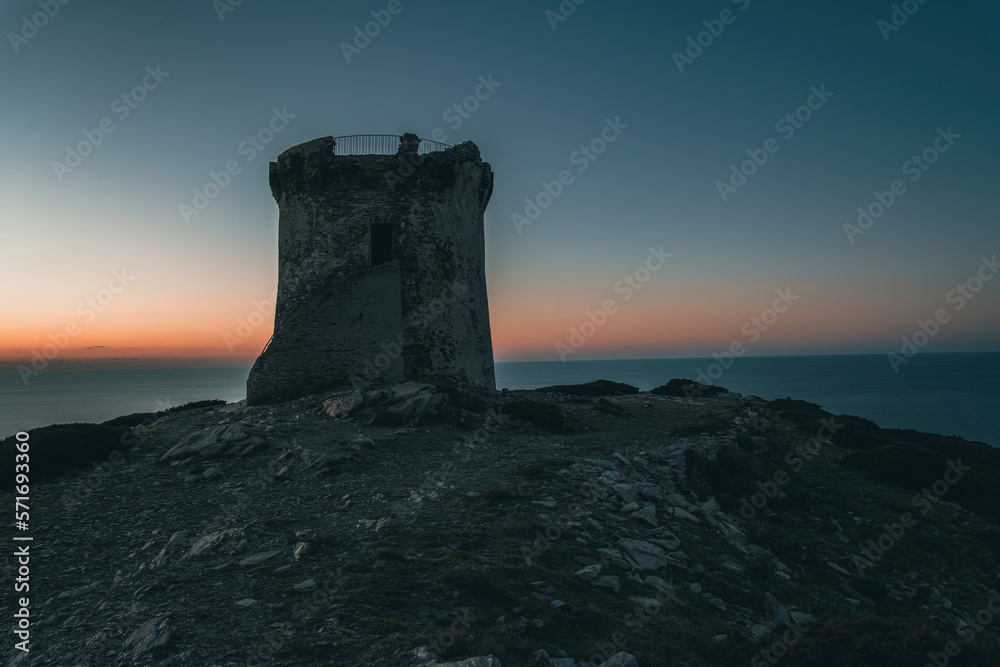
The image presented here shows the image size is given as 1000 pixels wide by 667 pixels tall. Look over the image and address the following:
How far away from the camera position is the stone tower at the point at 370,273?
63.4ft

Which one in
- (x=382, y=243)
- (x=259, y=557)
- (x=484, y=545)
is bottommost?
(x=484, y=545)

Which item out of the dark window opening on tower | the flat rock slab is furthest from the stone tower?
the flat rock slab

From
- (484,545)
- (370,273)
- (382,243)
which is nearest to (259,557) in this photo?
(484,545)

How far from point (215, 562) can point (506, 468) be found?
6427 millimetres

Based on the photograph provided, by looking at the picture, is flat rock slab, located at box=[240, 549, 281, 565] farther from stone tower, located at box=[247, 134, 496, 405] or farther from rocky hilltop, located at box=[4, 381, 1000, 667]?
stone tower, located at box=[247, 134, 496, 405]

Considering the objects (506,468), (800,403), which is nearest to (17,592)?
(506,468)

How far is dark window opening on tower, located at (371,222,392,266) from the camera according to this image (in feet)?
68.8

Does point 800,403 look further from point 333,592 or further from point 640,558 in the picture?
point 333,592

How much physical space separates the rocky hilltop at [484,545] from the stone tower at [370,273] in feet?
5.68

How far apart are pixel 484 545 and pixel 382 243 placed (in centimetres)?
1505

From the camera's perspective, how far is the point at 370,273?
65.7ft

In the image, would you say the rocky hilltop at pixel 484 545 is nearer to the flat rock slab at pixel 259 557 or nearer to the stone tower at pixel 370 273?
the flat rock slab at pixel 259 557

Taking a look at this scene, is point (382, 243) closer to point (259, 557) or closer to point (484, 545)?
point (259, 557)

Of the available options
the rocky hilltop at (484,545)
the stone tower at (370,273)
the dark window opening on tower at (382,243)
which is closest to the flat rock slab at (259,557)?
the rocky hilltop at (484,545)
